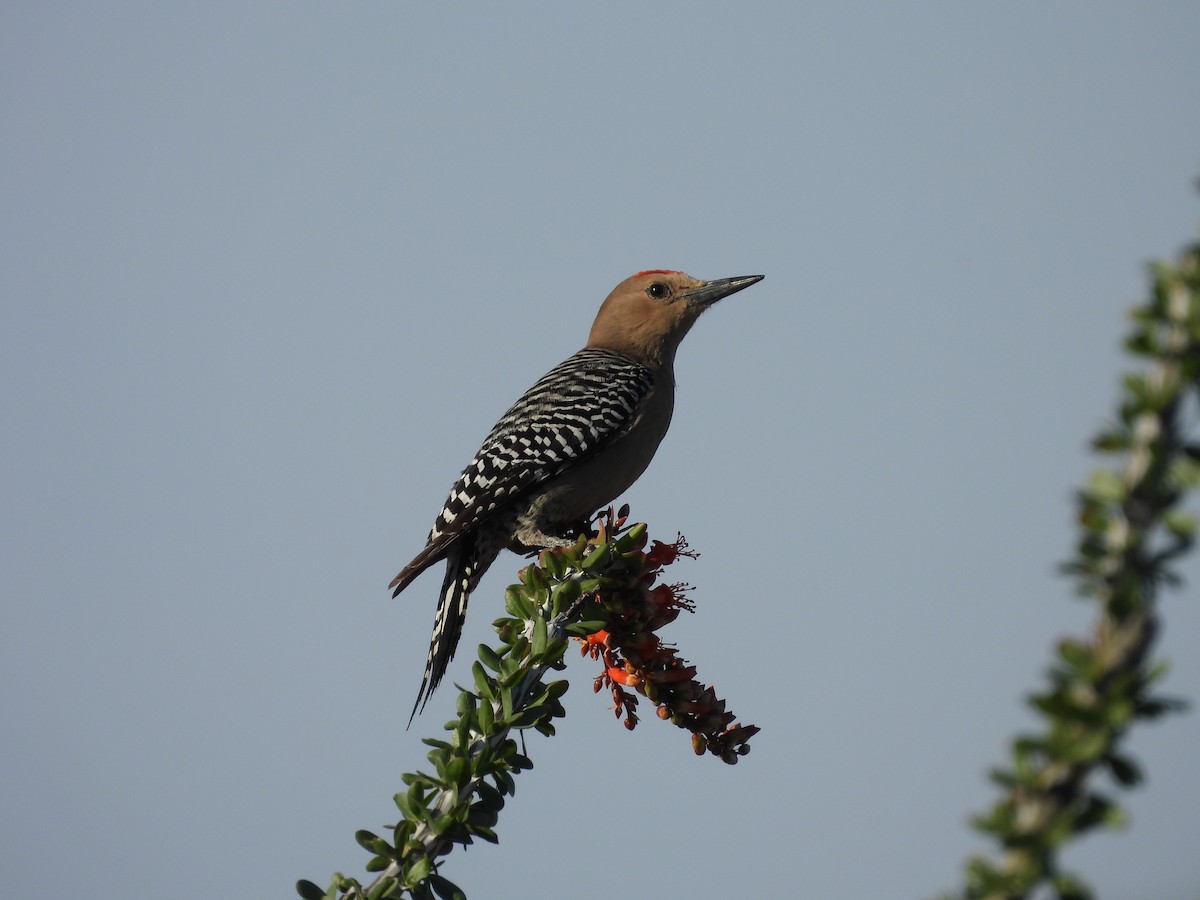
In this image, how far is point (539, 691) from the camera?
4863 millimetres

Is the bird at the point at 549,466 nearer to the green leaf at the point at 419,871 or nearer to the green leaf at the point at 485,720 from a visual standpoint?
the green leaf at the point at 485,720

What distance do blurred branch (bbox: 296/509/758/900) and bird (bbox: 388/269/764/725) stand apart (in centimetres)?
210

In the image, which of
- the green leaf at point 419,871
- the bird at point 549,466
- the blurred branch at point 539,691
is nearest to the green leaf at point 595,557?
the blurred branch at point 539,691

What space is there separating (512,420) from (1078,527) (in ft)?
26.7

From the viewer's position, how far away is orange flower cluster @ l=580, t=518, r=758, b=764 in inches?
209

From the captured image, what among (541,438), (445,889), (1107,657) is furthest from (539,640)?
(541,438)

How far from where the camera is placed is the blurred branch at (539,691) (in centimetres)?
413

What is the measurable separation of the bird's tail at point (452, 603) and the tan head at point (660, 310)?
302 cm

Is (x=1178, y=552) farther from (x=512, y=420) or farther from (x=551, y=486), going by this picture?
(x=512, y=420)

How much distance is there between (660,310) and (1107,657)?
992 cm

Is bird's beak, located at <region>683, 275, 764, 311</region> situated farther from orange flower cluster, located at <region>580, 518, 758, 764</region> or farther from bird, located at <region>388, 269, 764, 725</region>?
orange flower cluster, located at <region>580, 518, 758, 764</region>

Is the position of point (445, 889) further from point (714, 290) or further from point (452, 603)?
point (714, 290)

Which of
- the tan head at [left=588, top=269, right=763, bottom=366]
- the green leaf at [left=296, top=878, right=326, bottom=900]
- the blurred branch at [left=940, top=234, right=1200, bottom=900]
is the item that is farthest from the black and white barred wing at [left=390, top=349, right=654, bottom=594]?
the blurred branch at [left=940, top=234, right=1200, bottom=900]

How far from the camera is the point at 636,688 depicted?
18.4 feet
